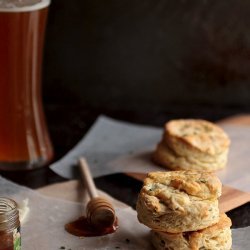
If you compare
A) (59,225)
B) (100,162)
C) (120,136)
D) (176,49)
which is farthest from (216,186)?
(176,49)

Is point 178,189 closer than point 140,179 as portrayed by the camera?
Yes

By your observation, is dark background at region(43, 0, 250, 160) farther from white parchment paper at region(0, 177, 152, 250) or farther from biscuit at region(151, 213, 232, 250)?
biscuit at region(151, 213, 232, 250)

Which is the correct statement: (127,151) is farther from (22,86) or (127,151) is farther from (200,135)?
(22,86)

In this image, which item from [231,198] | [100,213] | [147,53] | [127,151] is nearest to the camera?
[100,213]

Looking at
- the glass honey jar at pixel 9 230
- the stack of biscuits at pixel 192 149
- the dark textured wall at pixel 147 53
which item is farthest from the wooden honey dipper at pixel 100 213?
the dark textured wall at pixel 147 53

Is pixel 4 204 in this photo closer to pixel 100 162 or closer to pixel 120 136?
pixel 100 162

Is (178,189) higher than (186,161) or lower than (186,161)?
higher

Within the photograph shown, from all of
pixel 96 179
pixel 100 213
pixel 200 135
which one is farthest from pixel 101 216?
pixel 200 135

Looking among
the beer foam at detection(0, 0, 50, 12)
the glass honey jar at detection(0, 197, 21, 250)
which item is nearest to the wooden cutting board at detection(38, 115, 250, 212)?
the glass honey jar at detection(0, 197, 21, 250)
